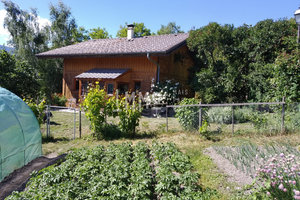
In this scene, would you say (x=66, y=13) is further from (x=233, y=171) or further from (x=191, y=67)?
(x=233, y=171)

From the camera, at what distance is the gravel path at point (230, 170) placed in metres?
4.28

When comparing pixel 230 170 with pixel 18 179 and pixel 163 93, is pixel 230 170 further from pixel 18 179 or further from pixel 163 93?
pixel 163 93

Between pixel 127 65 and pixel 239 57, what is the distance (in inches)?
282

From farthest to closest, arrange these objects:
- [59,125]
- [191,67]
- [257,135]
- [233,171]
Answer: [191,67], [59,125], [257,135], [233,171]

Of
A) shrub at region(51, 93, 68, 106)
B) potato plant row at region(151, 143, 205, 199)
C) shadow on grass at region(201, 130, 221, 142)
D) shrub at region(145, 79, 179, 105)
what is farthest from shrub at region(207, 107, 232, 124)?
shrub at region(51, 93, 68, 106)

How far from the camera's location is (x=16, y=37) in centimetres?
2550

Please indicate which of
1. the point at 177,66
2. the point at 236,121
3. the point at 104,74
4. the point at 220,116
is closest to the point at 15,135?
the point at 220,116

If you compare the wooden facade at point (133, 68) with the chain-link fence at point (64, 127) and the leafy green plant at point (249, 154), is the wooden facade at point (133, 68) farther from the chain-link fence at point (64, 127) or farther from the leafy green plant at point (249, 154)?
the leafy green plant at point (249, 154)

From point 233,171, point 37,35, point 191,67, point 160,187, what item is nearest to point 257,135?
point 233,171

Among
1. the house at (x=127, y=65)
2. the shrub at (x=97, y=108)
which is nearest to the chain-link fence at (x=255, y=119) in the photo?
the shrub at (x=97, y=108)

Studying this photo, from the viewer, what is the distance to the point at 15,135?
559 cm

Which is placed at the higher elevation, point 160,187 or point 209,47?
point 209,47

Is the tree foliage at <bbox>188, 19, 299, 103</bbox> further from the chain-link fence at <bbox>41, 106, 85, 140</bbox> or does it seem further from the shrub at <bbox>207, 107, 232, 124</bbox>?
the chain-link fence at <bbox>41, 106, 85, 140</bbox>

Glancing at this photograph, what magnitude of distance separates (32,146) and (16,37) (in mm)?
23808
